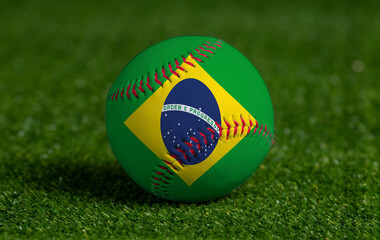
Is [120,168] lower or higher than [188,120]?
lower

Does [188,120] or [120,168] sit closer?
[188,120]

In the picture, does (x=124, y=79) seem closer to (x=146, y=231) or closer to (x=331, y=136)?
(x=146, y=231)

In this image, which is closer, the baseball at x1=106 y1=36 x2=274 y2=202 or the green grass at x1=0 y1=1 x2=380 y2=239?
the baseball at x1=106 y1=36 x2=274 y2=202

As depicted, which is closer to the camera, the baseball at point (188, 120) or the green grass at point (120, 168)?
the baseball at point (188, 120)

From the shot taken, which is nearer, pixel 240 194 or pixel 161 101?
pixel 161 101

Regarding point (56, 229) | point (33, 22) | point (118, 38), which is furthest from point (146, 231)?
point (33, 22)
